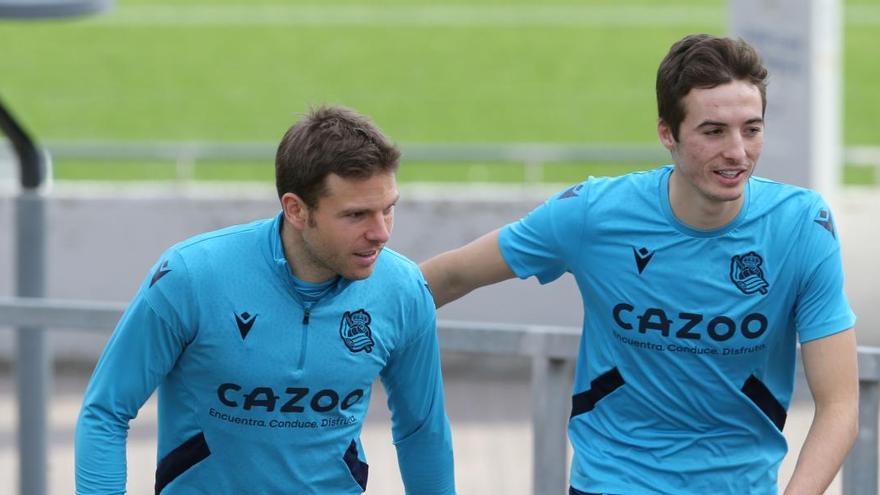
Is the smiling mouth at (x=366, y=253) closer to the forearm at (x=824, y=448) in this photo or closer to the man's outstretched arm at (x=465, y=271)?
the man's outstretched arm at (x=465, y=271)

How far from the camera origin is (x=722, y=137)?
11.6 feet

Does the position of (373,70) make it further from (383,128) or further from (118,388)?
(118,388)

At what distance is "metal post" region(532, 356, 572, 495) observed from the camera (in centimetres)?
452

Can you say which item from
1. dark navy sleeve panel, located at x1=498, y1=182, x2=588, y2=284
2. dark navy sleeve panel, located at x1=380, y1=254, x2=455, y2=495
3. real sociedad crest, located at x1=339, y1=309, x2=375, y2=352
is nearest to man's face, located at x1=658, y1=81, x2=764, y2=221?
dark navy sleeve panel, located at x1=498, y1=182, x2=588, y2=284

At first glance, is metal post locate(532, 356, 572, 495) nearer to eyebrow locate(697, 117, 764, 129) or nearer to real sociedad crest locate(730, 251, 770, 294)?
real sociedad crest locate(730, 251, 770, 294)

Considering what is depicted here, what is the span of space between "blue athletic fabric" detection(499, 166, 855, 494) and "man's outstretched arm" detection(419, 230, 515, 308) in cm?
12

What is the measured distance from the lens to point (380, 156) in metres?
3.35

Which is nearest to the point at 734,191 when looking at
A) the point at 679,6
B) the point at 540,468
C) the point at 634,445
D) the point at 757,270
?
the point at 757,270

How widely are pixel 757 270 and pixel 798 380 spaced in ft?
2.80

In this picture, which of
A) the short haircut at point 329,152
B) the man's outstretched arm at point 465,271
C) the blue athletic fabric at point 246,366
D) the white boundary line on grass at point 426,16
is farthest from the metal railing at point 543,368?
the white boundary line on grass at point 426,16

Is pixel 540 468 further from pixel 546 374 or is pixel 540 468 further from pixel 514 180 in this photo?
pixel 514 180

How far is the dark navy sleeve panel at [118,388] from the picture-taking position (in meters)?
3.44

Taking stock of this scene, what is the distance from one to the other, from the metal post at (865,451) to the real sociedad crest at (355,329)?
1395 millimetres

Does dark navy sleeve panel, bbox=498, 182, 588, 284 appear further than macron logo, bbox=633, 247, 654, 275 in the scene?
Yes
